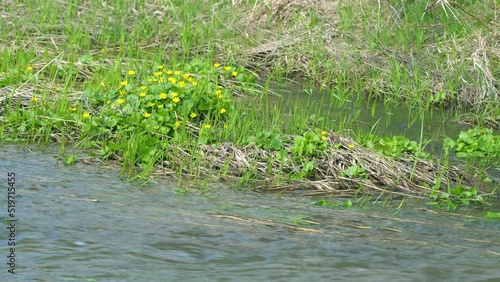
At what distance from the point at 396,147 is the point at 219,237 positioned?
246cm

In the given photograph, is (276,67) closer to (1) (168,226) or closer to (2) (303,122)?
(2) (303,122)

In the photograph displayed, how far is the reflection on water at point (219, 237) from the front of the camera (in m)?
3.98

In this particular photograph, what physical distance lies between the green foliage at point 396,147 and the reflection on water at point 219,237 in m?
0.99

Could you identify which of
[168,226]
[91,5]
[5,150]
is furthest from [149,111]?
[91,5]

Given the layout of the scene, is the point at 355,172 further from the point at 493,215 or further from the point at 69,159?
the point at 69,159

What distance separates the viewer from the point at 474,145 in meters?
7.08

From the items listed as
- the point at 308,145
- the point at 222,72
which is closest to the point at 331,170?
the point at 308,145

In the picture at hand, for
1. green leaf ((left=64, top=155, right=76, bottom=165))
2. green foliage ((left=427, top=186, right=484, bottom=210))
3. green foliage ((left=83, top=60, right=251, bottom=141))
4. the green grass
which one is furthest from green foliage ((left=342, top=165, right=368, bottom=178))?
green leaf ((left=64, top=155, right=76, bottom=165))

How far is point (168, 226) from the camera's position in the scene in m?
4.64

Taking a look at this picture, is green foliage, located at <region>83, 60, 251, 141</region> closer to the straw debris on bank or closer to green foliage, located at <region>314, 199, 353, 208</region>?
the straw debris on bank

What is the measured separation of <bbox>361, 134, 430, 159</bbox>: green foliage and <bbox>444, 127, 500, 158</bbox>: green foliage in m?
0.59

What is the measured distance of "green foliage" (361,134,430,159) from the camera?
6528 millimetres

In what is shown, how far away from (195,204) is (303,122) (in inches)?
75.4

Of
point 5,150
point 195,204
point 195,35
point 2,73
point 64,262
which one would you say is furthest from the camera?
point 195,35
